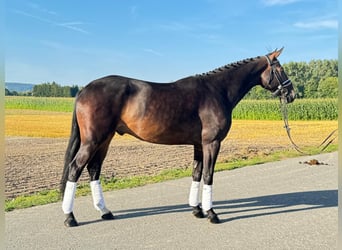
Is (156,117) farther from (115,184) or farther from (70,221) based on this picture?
(115,184)

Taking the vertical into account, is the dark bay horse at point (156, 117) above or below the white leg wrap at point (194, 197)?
above

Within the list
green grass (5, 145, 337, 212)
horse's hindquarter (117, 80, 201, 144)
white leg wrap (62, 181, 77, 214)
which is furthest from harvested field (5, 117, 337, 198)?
horse's hindquarter (117, 80, 201, 144)

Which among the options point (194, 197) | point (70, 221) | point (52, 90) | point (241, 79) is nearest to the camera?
point (70, 221)

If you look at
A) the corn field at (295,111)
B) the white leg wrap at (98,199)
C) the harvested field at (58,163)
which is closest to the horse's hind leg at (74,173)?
the white leg wrap at (98,199)

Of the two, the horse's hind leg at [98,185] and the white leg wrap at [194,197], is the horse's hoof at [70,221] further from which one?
the white leg wrap at [194,197]

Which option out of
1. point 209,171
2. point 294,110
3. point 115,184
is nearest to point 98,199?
point 209,171

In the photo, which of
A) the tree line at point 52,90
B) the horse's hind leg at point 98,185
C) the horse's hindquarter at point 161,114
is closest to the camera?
the horse's hindquarter at point 161,114

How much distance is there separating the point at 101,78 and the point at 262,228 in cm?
288

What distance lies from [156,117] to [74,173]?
4.19 ft

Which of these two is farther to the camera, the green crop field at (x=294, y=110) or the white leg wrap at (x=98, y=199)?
the green crop field at (x=294, y=110)

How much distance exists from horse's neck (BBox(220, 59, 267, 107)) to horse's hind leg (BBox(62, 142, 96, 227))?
6.89 feet

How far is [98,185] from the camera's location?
493cm

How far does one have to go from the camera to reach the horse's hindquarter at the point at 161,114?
462 centimetres

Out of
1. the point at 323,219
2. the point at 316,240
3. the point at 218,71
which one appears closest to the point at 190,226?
the point at 316,240
